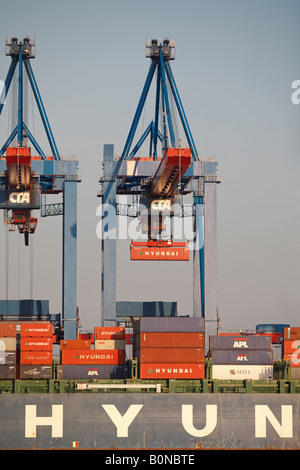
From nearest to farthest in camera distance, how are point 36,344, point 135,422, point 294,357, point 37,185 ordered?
point 135,422
point 36,344
point 294,357
point 37,185

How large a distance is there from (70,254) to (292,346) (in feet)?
76.0

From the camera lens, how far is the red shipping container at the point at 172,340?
204 ft

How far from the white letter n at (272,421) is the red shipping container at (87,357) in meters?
9.82

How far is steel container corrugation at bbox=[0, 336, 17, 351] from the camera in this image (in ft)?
211

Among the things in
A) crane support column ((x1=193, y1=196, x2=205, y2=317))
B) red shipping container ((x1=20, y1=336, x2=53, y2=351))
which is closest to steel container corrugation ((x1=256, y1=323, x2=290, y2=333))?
crane support column ((x1=193, y1=196, x2=205, y2=317))

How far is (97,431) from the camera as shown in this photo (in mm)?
61688

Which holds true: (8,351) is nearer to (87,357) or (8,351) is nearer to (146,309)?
(87,357)

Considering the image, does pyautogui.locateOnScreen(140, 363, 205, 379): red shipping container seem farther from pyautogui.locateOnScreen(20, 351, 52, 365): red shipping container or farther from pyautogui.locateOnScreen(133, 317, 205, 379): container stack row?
pyautogui.locateOnScreen(20, 351, 52, 365): red shipping container

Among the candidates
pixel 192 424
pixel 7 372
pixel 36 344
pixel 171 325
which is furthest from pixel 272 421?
pixel 7 372

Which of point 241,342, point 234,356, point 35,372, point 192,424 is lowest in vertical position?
point 192,424

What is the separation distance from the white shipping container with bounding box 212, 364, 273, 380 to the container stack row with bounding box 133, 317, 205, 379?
1390mm

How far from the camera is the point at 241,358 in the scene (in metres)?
63.4
